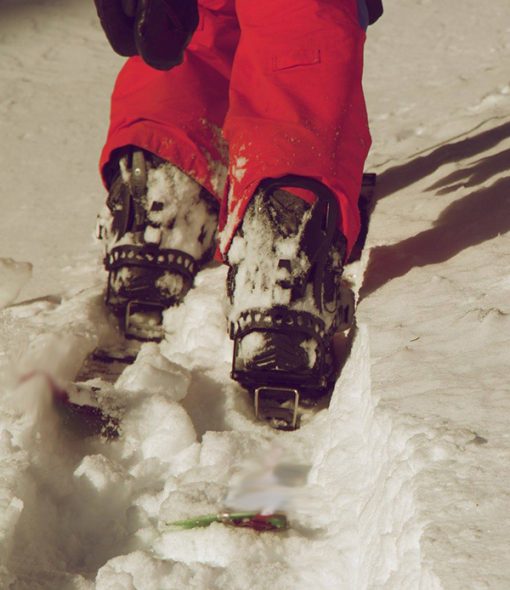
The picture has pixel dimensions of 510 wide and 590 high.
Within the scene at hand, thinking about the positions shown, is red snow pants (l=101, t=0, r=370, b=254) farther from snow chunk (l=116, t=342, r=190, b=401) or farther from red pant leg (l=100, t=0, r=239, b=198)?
snow chunk (l=116, t=342, r=190, b=401)

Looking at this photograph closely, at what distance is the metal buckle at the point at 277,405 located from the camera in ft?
5.35

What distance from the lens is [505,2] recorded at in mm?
4039

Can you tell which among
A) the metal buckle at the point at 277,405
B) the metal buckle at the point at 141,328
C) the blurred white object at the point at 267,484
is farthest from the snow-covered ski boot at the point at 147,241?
the blurred white object at the point at 267,484

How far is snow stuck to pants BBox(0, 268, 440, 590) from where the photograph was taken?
120cm

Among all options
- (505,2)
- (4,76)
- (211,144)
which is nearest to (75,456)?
(211,144)

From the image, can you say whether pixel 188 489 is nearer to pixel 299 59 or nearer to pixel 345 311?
pixel 345 311

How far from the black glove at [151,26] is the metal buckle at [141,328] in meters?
0.47

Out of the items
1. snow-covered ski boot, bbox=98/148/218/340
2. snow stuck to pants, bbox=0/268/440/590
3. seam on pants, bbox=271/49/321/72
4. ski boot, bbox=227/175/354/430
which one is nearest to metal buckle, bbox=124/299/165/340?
snow-covered ski boot, bbox=98/148/218/340

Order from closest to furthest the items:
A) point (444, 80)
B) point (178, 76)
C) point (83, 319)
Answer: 1. point (83, 319)
2. point (178, 76)
3. point (444, 80)

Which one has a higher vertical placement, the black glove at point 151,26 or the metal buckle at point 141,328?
the black glove at point 151,26

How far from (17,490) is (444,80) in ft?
8.05

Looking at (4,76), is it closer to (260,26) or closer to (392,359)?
(260,26)

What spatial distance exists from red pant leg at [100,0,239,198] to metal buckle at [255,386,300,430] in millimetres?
509

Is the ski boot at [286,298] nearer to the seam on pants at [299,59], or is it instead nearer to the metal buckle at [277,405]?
the metal buckle at [277,405]
